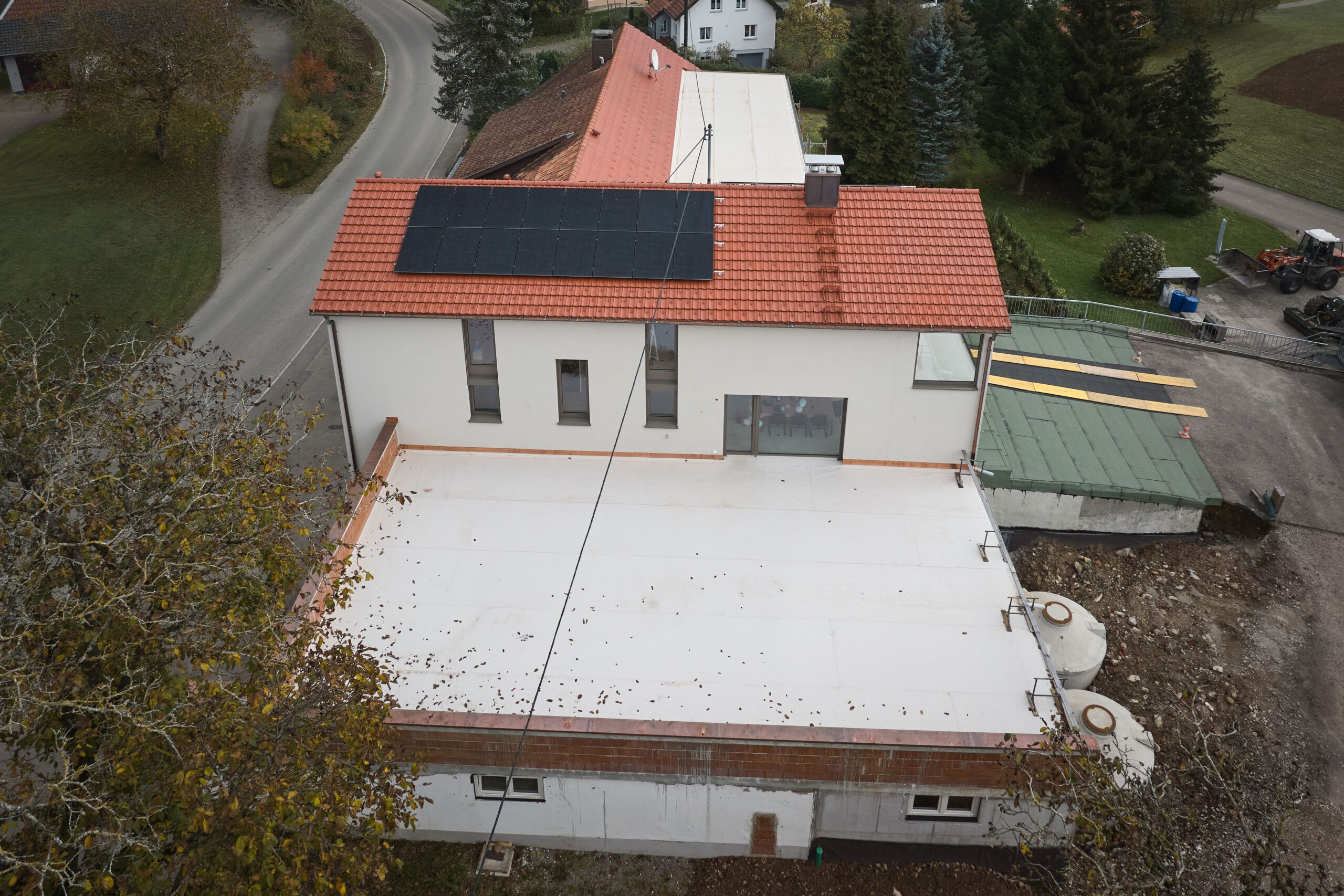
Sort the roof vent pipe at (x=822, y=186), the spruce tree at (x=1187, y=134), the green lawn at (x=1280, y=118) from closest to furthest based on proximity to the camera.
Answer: the roof vent pipe at (x=822, y=186)
the spruce tree at (x=1187, y=134)
the green lawn at (x=1280, y=118)

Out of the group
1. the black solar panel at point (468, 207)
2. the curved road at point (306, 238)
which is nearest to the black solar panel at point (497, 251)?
the black solar panel at point (468, 207)

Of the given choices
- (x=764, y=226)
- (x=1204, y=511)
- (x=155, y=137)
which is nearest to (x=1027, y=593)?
(x=1204, y=511)

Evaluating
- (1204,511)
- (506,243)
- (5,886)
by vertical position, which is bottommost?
(1204,511)

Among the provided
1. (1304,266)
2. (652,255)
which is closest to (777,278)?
(652,255)

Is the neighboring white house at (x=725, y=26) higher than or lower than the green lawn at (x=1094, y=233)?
higher

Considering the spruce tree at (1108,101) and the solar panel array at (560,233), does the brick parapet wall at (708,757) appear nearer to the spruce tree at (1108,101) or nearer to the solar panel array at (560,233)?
the solar panel array at (560,233)

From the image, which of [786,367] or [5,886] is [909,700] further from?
[5,886]
